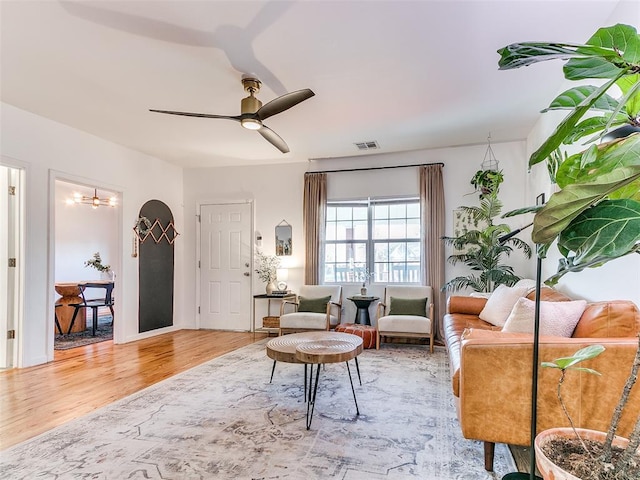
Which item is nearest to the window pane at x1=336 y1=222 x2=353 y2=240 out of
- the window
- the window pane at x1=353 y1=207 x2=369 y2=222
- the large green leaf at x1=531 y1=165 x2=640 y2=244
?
the window

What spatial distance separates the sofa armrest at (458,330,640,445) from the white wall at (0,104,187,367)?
171 inches

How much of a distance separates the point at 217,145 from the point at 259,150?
1.98 feet

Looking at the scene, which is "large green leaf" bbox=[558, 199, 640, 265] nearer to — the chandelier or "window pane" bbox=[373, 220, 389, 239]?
"window pane" bbox=[373, 220, 389, 239]

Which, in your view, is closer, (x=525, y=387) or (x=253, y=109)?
(x=525, y=387)

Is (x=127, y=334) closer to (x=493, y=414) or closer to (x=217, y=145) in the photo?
(x=217, y=145)

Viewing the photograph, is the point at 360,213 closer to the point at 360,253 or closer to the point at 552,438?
the point at 360,253

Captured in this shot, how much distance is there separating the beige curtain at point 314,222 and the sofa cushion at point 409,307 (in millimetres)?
1237

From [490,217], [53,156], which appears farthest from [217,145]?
[490,217]

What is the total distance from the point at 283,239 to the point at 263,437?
3.85 metres

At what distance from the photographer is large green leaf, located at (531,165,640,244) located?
2.76ft

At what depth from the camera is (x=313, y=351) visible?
8.58ft

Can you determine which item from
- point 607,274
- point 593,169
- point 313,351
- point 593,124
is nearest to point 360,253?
point 313,351

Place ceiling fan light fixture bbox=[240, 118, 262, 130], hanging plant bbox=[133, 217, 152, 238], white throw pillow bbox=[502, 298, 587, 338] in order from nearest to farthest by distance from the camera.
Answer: white throw pillow bbox=[502, 298, 587, 338] < ceiling fan light fixture bbox=[240, 118, 262, 130] < hanging plant bbox=[133, 217, 152, 238]

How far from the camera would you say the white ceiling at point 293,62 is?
7.66 feet
